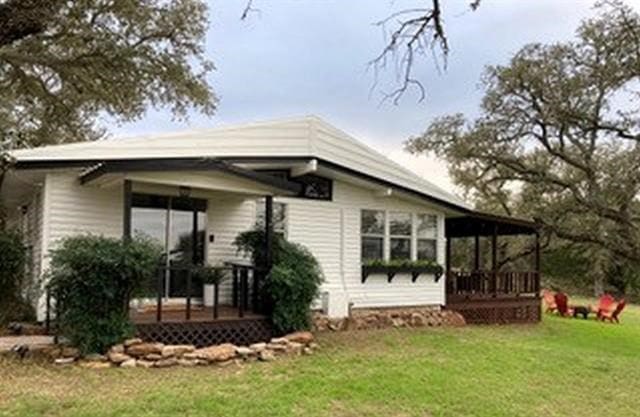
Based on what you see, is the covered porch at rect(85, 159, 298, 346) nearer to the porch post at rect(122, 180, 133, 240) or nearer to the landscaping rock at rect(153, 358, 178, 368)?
the porch post at rect(122, 180, 133, 240)

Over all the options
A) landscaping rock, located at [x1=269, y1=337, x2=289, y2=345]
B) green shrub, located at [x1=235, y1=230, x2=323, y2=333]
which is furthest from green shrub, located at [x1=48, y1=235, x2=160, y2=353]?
green shrub, located at [x1=235, y1=230, x2=323, y2=333]

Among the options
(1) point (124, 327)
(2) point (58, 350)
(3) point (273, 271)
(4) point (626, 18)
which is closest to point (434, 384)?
(3) point (273, 271)

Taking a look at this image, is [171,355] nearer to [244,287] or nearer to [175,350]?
[175,350]

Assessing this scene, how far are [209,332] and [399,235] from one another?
252 inches

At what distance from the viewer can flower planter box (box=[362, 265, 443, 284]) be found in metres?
15.0

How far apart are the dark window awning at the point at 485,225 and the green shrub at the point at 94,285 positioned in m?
10.0

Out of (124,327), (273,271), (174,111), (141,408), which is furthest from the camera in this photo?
(174,111)

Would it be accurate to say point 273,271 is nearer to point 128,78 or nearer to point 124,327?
point 124,327

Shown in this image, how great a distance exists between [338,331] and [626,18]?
9151mm

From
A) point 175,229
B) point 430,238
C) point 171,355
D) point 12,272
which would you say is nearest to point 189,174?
point 175,229

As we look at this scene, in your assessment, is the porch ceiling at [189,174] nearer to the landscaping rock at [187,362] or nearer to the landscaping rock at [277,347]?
the landscaping rock at [277,347]

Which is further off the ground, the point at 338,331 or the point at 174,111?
the point at 174,111

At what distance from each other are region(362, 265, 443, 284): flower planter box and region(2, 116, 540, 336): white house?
100 mm

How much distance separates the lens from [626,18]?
Result: 46.7 feet
